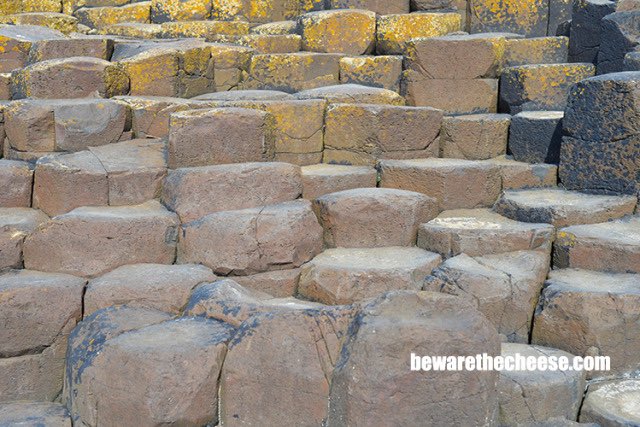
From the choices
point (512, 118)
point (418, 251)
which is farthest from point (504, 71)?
point (418, 251)

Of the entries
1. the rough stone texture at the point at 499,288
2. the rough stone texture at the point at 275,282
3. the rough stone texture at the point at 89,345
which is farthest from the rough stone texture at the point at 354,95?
the rough stone texture at the point at 89,345

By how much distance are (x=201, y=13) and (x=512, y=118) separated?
4.39 m

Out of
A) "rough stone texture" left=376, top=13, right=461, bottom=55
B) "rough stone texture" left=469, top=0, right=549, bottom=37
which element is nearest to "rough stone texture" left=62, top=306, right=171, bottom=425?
"rough stone texture" left=376, top=13, right=461, bottom=55

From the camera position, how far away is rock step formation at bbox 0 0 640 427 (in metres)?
4.39

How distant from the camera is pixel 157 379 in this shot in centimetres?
437

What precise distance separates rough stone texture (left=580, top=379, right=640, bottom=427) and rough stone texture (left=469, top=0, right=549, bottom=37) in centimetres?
490

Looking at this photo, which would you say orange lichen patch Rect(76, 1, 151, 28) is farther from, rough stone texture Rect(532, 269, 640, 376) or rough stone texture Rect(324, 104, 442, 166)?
rough stone texture Rect(532, 269, 640, 376)

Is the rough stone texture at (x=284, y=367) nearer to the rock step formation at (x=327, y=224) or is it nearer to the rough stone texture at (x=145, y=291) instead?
the rock step formation at (x=327, y=224)

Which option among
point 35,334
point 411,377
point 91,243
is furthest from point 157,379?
point 91,243

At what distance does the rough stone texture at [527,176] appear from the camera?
678cm

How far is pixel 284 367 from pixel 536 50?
5.11m

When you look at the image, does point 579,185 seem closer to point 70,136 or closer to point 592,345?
point 592,345

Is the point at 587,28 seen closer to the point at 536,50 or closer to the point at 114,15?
the point at 536,50

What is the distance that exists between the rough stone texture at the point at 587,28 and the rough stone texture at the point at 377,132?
1.98 metres
